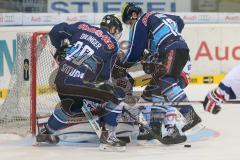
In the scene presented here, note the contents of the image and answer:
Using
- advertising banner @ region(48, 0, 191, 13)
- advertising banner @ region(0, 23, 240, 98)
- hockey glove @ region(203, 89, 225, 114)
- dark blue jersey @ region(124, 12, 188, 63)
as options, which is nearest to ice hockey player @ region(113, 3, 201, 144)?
dark blue jersey @ region(124, 12, 188, 63)

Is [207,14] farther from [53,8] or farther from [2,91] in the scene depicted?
[2,91]

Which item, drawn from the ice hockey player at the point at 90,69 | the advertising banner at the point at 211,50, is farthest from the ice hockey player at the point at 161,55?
the advertising banner at the point at 211,50

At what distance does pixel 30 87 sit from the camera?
17.1 feet

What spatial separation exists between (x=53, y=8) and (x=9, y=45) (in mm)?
1793

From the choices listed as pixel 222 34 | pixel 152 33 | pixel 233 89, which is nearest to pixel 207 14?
pixel 222 34

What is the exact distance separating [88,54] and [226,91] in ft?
4.93

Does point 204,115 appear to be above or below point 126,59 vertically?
below

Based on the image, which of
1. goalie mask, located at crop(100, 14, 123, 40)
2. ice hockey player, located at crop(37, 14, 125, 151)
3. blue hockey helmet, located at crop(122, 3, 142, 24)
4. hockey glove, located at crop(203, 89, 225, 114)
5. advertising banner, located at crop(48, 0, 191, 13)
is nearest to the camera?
hockey glove, located at crop(203, 89, 225, 114)

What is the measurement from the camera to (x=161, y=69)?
199 inches

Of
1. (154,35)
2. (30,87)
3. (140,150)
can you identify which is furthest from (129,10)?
(140,150)

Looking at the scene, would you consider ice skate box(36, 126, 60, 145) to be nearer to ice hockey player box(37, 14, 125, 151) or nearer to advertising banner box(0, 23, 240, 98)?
ice hockey player box(37, 14, 125, 151)

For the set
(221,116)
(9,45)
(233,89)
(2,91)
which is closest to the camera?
(233,89)

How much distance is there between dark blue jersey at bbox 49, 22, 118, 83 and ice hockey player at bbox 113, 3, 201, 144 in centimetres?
44

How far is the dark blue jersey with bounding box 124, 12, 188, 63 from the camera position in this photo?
16.5ft
